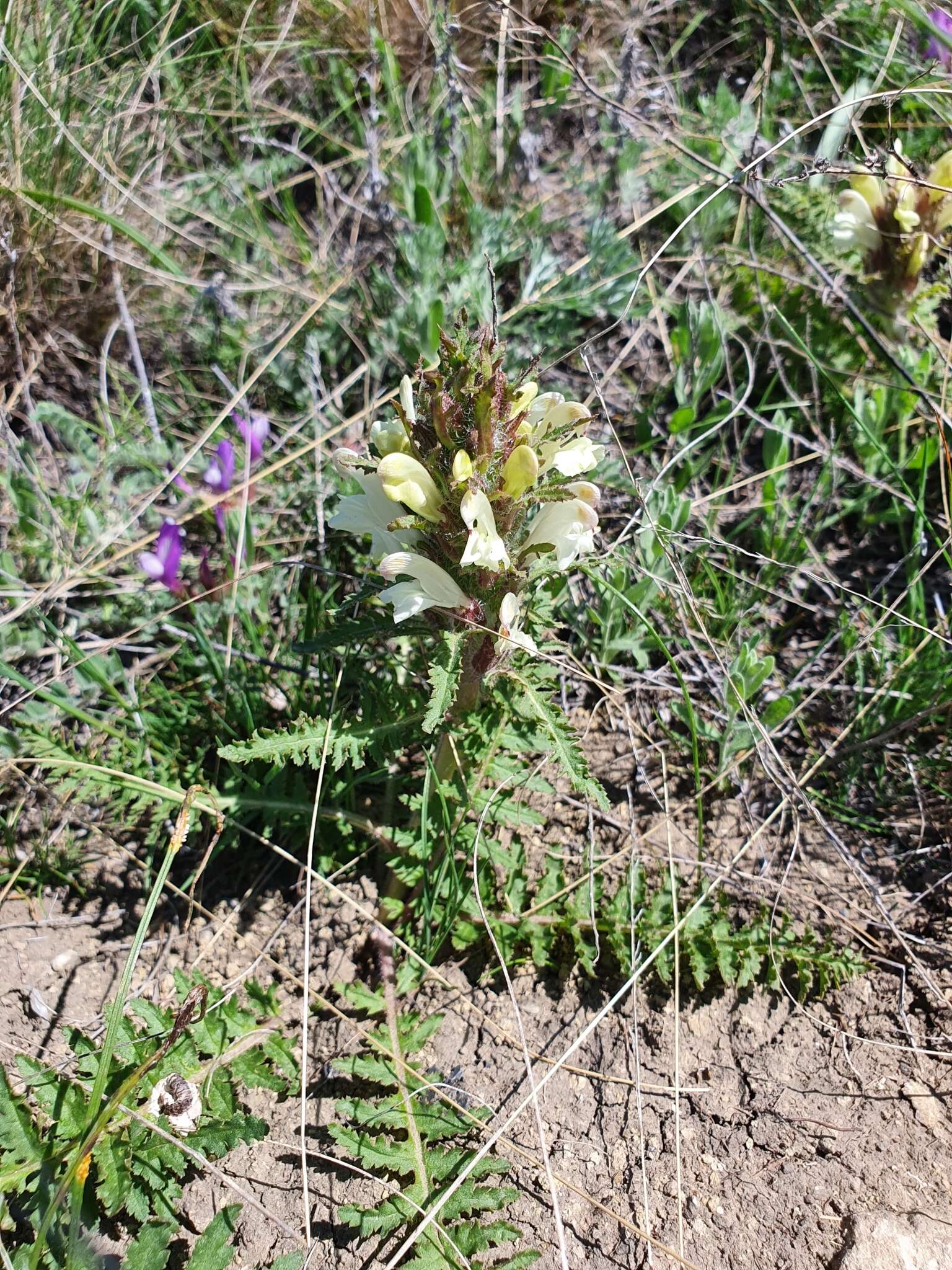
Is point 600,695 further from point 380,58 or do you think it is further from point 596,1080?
point 380,58

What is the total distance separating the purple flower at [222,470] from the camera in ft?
9.49

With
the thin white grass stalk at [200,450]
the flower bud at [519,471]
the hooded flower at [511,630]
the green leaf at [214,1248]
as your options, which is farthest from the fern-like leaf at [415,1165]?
the thin white grass stalk at [200,450]

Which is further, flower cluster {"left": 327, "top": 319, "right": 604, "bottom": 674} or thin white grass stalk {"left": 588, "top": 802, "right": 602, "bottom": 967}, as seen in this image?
thin white grass stalk {"left": 588, "top": 802, "right": 602, "bottom": 967}

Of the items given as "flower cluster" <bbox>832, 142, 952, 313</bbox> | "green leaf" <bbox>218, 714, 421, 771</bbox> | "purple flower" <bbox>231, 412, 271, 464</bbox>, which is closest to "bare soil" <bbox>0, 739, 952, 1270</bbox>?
"green leaf" <bbox>218, 714, 421, 771</bbox>

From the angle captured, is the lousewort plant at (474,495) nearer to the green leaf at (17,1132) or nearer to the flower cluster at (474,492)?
the flower cluster at (474,492)

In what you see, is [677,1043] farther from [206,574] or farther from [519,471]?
[206,574]

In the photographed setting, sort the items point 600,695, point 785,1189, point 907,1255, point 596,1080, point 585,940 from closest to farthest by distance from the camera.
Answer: point 907,1255
point 785,1189
point 596,1080
point 585,940
point 600,695

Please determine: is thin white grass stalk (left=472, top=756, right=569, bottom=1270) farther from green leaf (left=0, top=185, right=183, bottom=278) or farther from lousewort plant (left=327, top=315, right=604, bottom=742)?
green leaf (left=0, top=185, right=183, bottom=278)

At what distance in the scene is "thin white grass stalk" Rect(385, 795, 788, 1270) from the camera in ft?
5.96

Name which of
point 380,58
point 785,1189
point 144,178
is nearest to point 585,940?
point 785,1189

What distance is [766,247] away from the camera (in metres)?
3.40

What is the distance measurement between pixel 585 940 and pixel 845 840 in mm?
778

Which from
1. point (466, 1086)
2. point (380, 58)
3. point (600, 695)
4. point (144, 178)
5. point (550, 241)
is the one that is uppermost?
point (380, 58)

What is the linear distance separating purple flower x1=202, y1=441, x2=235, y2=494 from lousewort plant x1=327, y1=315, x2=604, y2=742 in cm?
101
